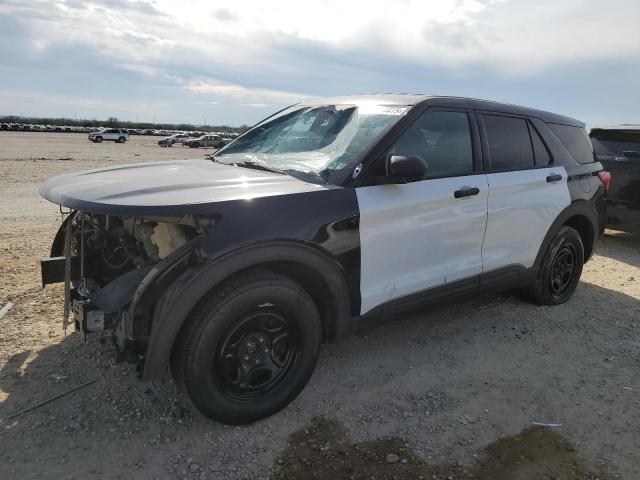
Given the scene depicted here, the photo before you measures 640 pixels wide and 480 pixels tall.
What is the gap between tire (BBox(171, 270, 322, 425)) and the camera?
2.60 m

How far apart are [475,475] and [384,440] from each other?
0.50 m

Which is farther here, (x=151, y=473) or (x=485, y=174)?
(x=485, y=174)

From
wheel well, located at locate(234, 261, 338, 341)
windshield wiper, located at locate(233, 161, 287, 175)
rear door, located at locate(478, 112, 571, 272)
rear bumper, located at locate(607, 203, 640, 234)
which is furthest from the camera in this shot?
rear bumper, located at locate(607, 203, 640, 234)

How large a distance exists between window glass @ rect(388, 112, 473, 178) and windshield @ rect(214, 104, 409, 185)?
0.15 meters

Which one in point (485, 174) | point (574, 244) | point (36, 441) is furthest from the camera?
point (574, 244)

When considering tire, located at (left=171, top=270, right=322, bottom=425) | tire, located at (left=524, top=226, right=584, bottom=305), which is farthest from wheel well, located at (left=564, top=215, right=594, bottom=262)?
tire, located at (left=171, top=270, right=322, bottom=425)

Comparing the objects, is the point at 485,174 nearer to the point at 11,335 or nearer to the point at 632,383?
the point at 632,383

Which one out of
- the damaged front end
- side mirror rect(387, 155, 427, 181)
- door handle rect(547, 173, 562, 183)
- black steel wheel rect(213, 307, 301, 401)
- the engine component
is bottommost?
black steel wheel rect(213, 307, 301, 401)

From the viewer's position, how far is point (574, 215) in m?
4.67

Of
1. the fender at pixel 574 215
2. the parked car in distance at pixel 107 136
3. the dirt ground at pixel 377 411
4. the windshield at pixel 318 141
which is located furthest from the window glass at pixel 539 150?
the parked car in distance at pixel 107 136

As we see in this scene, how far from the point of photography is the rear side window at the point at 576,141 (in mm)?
4633

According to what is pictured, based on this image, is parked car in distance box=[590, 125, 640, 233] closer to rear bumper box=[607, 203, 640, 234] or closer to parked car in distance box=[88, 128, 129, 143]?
rear bumper box=[607, 203, 640, 234]

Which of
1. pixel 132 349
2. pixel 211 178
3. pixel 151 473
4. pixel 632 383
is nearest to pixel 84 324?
pixel 132 349

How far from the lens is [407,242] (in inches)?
127
